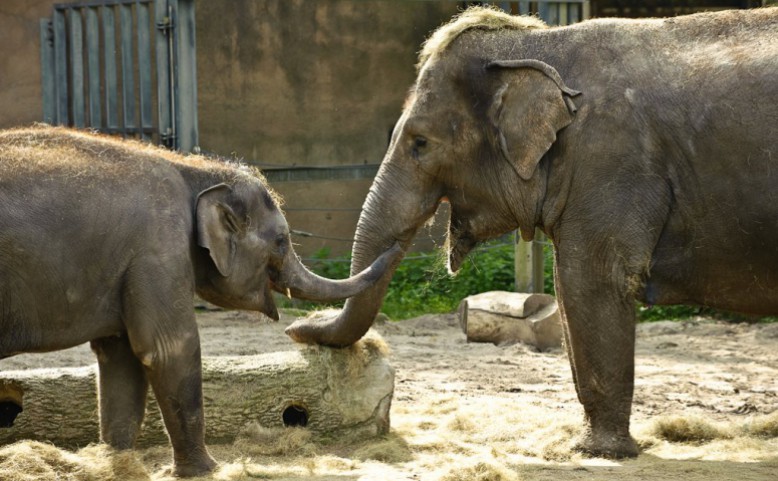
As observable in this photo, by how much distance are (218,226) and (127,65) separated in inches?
223

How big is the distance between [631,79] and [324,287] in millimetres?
1696

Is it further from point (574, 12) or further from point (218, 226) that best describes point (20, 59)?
point (218, 226)

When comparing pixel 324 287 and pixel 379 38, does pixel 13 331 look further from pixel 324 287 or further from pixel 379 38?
pixel 379 38

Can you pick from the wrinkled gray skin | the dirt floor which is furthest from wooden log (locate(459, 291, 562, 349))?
the wrinkled gray skin

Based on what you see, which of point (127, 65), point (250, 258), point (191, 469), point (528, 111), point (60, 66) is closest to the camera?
point (191, 469)

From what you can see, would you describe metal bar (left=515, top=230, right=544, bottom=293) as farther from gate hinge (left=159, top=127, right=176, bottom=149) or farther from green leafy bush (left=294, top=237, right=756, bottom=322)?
gate hinge (left=159, top=127, right=176, bottom=149)

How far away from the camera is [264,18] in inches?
489

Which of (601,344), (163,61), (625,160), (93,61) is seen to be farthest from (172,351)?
(93,61)

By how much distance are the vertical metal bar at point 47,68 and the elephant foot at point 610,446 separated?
7.05 m

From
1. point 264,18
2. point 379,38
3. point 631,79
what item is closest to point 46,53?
point 264,18

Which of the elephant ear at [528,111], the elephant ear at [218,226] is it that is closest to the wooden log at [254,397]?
the elephant ear at [218,226]

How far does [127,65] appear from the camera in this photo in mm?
11188

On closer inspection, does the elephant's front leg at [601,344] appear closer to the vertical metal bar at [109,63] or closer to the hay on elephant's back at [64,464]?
the hay on elephant's back at [64,464]

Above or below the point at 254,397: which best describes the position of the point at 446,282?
below
